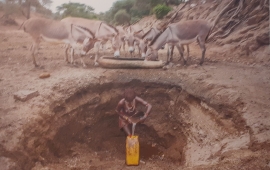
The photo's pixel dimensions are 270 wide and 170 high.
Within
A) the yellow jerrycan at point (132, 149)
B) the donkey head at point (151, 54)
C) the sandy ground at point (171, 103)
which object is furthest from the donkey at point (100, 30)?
the yellow jerrycan at point (132, 149)

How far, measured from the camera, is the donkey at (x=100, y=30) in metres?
3.01

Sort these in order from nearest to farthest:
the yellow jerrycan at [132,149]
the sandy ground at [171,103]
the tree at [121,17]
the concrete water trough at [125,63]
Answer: the sandy ground at [171,103] < the yellow jerrycan at [132,149] < the tree at [121,17] < the concrete water trough at [125,63]

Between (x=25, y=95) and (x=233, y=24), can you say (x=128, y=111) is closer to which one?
(x=25, y=95)

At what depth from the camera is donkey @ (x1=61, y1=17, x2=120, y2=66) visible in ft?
9.87

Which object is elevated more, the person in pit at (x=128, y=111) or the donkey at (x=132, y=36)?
the donkey at (x=132, y=36)

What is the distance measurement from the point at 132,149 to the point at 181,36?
5.74ft

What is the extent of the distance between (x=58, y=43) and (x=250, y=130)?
8.02ft

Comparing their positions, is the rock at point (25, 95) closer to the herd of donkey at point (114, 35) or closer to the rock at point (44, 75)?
the rock at point (44, 75)

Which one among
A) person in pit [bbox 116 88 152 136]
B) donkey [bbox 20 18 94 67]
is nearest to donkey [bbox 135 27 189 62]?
donkey [bbox 20 18 94 67]

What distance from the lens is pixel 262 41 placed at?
3.56 meters

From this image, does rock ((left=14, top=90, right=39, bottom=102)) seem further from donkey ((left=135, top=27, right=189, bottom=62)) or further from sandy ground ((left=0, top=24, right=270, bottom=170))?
donkey ((left=135, top=27, right=189, bottom=62))

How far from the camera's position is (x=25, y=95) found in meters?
2.57

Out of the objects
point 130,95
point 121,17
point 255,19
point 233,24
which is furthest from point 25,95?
point 255,19

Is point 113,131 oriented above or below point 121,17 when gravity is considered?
below
